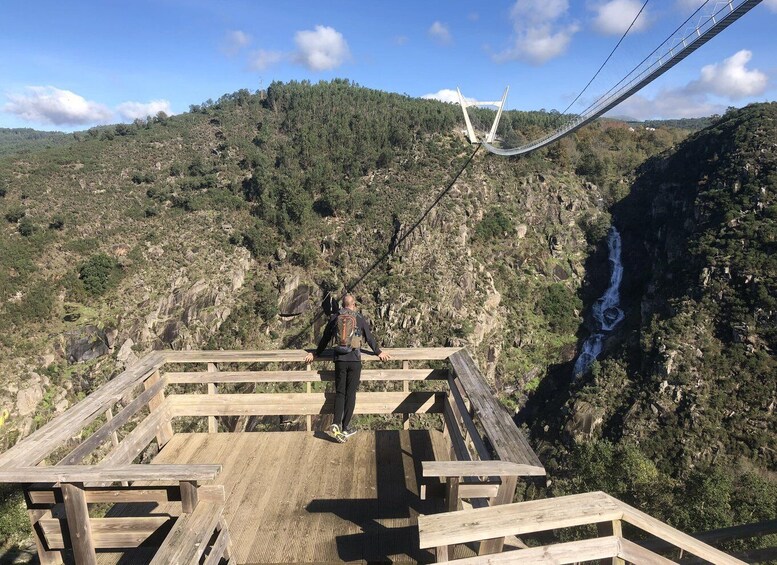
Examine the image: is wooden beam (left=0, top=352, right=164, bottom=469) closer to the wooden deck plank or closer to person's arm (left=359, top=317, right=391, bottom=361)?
the wooden deck plank

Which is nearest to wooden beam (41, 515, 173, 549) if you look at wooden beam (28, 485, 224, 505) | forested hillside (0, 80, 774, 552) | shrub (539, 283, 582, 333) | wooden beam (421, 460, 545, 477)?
wooden beam (28, 485, 224, 505)

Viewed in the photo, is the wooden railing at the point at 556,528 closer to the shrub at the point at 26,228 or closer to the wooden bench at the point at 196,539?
the wooden bench at the point at 196,539

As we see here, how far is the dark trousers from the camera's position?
14.8ft

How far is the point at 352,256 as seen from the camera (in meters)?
43.4

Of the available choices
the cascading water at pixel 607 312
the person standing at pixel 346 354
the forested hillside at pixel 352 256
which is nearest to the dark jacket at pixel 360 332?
the person standing at pixel 346 354

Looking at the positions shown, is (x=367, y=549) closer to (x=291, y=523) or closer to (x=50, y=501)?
(x=291, y=523)

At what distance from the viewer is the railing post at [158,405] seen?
14.8ft

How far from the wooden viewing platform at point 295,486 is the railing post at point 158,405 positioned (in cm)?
1

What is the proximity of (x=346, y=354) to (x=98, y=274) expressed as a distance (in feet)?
122

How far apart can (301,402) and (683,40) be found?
9.69m

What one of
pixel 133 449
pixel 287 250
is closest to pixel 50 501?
pixel 133 449

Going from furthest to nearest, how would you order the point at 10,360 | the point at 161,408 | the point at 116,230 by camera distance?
the point at 116,230
the point at 10,360
the point at 161,408

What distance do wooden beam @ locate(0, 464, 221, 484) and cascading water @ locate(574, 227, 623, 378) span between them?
3997 cm

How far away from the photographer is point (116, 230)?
132 ft
